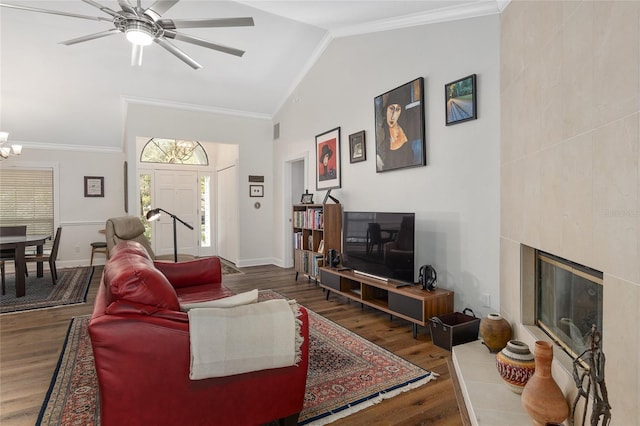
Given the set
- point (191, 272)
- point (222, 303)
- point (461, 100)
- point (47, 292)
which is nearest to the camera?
point (222, 303)

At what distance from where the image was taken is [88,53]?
448cm

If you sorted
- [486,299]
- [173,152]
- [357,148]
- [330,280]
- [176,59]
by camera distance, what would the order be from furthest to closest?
1. [173,152]
2. [176,59]
3. [357,148]
4. [330,280]
5. [486,299]

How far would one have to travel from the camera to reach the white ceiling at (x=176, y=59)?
12.0 ft

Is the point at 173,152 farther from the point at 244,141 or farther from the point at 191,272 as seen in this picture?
the point at 191,272

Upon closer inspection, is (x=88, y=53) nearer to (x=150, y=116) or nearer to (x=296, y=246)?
(x=150, y=116)

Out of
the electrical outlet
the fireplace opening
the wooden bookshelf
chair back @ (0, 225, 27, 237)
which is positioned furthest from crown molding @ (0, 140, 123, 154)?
the fireplace opening

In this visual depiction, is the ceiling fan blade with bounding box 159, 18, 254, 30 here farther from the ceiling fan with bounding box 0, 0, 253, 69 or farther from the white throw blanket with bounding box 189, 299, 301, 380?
the white throw blanket with bounding box 189, 299, 301, 380

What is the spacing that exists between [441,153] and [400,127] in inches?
24.0

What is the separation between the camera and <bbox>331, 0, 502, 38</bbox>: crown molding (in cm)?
Result: 283

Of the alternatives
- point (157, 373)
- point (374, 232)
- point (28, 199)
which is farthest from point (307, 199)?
point (28, 199)

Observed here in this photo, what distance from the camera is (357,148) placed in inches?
173

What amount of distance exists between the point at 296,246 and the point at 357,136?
1.98m

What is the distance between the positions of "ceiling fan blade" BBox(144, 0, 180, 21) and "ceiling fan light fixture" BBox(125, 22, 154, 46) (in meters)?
0.10

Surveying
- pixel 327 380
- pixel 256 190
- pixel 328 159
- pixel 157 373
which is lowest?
pixel 327 380
